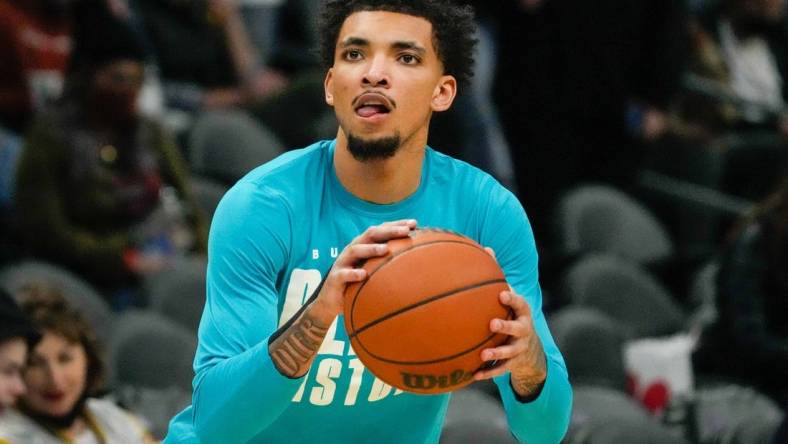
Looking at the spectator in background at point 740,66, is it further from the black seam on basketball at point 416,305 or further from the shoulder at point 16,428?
the black seam on basketball at point 416,305

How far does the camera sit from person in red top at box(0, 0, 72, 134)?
7102 mm

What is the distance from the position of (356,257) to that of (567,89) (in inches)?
229

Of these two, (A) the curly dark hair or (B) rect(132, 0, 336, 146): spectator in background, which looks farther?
(B) rect(132, 0, 336, 146): spectator in background

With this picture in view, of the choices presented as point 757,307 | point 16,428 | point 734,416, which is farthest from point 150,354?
point 757,307

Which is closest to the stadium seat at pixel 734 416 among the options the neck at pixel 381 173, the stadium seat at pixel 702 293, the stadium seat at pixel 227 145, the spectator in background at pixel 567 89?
the stadium seat at pixel 702 293

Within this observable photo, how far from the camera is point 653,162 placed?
953 centimetres

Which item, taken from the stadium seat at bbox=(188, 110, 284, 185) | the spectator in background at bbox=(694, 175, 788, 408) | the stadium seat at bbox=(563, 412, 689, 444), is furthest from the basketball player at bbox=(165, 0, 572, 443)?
the stadium seat at bbox=(188, 110, 284, 185)

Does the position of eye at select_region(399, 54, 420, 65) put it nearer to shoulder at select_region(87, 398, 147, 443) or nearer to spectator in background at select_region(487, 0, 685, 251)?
shoulder at select_region(87, 398, 147, 443)

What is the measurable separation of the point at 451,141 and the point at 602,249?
1.00 meters

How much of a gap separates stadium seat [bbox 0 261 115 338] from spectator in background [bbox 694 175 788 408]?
263 centimetres

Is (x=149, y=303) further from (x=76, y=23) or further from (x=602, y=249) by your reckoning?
(x=602, y=249)

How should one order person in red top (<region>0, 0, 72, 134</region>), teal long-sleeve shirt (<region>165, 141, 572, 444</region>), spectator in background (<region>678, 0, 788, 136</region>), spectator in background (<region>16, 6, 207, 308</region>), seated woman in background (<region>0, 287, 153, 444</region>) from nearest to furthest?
teal long-sleeve shirt (<region>165, 141, 572, 444</region>), seated woman in background (<region>0, 287, 153, 444</region>), spectator in background (<region>16, 6, 207, 308</region>), person in red top (<region>0, 0, 72, 134</region>), spectator in background (<region>678, 0, 788, 136</region>)

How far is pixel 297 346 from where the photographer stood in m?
3.13

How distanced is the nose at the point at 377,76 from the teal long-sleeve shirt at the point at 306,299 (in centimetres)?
31
